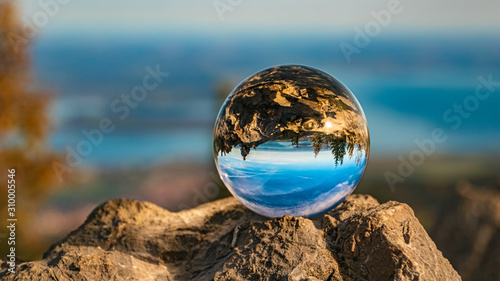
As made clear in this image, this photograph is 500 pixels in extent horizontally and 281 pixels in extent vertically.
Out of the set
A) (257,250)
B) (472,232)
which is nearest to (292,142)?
(257,250)

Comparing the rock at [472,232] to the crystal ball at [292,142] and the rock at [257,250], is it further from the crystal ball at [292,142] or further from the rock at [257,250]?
the crystal ball at [292,142]

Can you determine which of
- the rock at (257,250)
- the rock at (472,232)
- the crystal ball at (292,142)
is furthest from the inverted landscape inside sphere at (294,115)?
the rock at (472,232)

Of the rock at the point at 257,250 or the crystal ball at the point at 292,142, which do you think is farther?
the crystal ball at the point at 292,142

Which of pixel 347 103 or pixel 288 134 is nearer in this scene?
pixel 288 134

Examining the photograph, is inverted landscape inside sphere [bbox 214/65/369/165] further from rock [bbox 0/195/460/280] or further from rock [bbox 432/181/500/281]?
rock [bbox 432/181/500/281]

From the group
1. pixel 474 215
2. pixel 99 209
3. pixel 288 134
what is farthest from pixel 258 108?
pixel 474 215

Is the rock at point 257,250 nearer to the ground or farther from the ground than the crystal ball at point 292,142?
nearer to the ground

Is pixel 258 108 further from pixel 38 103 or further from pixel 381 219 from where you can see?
pixel 38 103
